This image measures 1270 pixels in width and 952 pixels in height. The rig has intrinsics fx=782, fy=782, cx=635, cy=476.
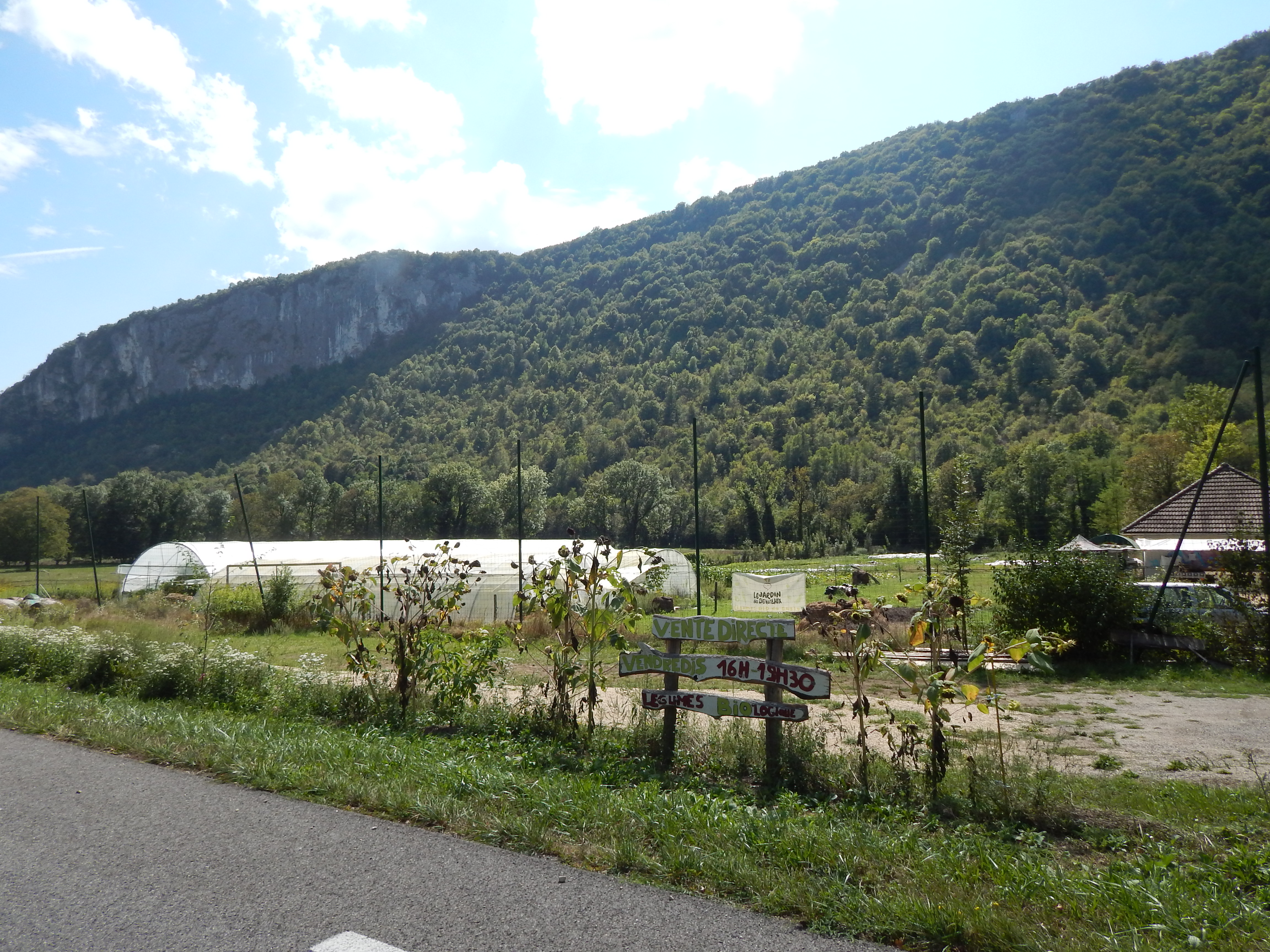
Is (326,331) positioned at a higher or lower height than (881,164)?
lower

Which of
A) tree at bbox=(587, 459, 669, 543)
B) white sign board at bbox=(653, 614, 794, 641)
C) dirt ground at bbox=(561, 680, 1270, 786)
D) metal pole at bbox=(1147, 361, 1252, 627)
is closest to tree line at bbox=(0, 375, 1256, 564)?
tree at bbox=(587, 459, 669, 543)

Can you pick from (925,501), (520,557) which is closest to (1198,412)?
(925,501)

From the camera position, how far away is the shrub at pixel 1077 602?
11.8m

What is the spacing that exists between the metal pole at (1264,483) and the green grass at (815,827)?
7.06m

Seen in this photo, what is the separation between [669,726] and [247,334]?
503 feet

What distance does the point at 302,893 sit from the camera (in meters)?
3.75

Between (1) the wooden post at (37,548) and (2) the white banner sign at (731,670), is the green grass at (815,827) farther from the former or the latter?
(1) the wooden post at (37,548)

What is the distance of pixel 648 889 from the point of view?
3797 mm

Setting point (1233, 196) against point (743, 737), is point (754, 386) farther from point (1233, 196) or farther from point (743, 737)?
point (743, 737)

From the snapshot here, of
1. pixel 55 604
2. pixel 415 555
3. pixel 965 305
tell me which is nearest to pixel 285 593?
pixel 415 555

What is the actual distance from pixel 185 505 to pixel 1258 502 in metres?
42.2

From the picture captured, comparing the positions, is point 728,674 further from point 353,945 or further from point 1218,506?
point 1218,506

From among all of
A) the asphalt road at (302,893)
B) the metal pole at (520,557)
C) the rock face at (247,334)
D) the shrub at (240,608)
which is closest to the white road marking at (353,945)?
the asphalt road at (302,893)

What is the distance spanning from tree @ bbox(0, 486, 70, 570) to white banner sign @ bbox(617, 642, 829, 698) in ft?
104
